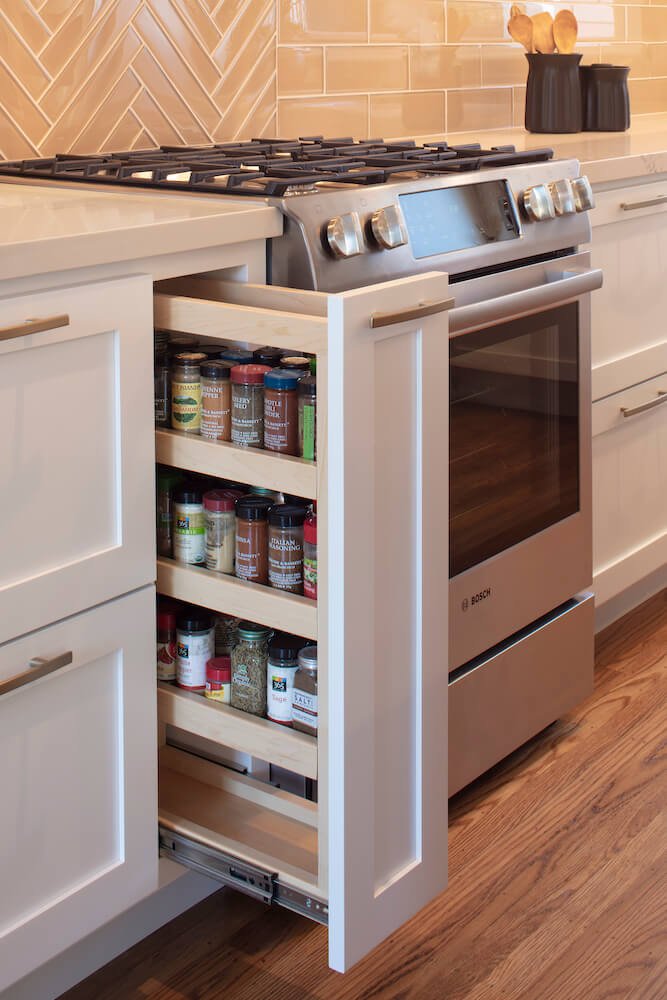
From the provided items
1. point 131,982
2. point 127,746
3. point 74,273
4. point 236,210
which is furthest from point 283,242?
point 131,982

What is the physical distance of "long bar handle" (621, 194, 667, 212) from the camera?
229cm

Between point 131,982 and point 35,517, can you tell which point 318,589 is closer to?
point 35,517

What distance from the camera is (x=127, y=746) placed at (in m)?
1.41

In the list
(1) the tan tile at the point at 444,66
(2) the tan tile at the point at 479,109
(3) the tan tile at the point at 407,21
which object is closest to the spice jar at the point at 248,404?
(3) the tan tile at the point at 407,21

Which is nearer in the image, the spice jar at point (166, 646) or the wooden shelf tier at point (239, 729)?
the wooden shelf tier at point (239, 729)

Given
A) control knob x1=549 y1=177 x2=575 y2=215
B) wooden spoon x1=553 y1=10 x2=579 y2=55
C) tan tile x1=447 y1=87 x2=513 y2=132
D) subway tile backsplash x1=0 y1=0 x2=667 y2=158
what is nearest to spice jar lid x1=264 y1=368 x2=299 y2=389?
control knob x1=549 y1=177 x2=575 y2=215

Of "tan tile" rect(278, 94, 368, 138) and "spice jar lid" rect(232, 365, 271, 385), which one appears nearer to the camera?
"spice jar lid" rect(232, 365, 271, 385)

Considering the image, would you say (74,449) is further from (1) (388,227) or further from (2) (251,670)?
(1) (388,227)

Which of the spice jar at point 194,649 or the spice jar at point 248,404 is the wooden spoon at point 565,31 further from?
the spice jar at point 194,649

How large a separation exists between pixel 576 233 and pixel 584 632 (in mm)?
686

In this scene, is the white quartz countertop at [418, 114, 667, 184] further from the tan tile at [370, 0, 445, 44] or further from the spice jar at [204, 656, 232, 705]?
the spice jar at [204, 656, 232, 705]

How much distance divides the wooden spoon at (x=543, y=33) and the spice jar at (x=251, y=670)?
6.05ft

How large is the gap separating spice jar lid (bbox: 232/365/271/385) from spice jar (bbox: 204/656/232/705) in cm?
34

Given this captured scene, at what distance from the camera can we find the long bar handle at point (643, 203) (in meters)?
2.29
